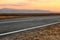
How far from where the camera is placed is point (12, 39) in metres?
8.16

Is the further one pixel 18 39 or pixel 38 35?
pixel 38 35

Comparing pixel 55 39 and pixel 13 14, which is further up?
pixel 55 39

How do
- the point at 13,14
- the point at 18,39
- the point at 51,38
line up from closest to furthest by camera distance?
the point at 18,39, the point at 51,38, the point at 13,14

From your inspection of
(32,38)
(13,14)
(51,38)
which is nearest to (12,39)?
(32,38)

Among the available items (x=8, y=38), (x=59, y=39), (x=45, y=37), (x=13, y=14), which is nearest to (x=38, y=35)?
(x=45, y=37)

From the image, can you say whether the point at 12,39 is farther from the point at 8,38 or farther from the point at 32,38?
the point at 32,38

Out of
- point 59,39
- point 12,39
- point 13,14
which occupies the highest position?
point 12,39

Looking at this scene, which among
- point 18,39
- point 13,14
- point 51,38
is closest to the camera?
point 18,39

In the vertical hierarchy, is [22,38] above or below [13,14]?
above

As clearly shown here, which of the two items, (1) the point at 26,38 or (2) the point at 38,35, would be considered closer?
(1) the point at 26,38

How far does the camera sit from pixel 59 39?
8828 mm

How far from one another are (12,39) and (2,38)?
661 millimetres

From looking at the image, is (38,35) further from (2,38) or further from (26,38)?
(2,38)

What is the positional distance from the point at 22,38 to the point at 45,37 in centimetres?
135
